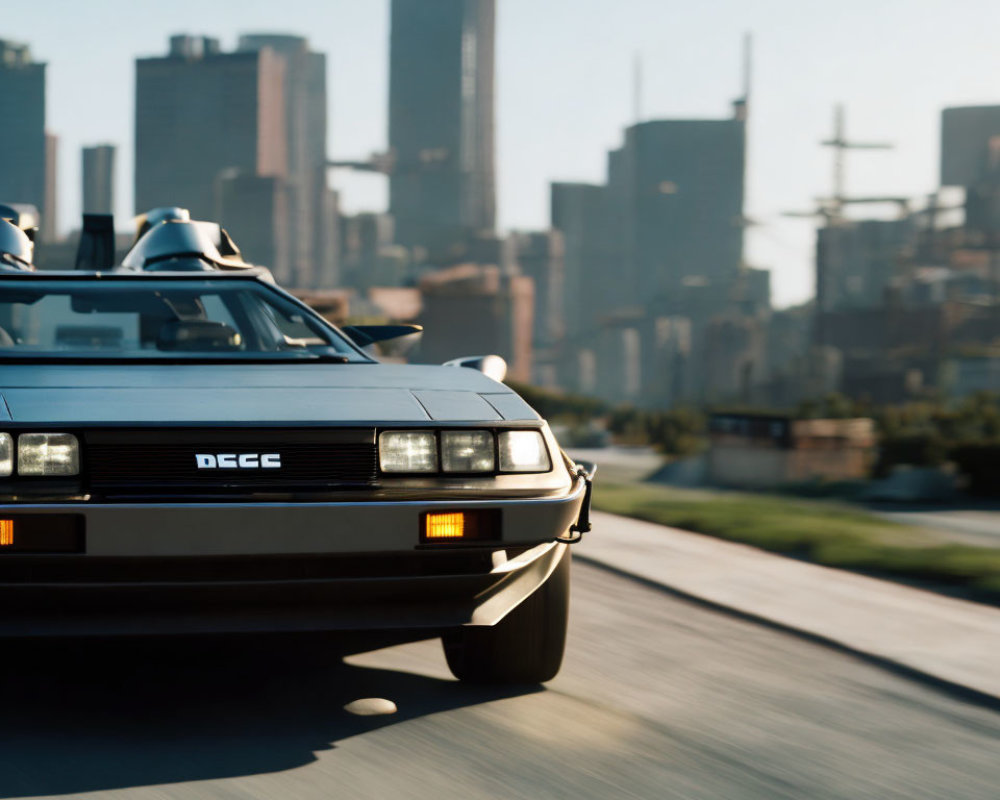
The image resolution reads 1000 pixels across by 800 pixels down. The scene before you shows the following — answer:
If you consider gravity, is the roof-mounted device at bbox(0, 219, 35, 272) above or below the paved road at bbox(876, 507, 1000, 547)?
above

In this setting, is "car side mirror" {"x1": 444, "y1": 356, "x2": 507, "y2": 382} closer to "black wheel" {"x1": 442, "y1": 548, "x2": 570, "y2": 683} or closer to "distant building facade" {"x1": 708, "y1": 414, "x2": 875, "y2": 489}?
"black wheel" {"x1": 442, "y1": 548, "x2": 570, "y2": 683}

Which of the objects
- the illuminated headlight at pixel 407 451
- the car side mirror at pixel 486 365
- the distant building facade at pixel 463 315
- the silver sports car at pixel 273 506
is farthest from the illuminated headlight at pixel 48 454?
the distant building facade at pixel 463 315

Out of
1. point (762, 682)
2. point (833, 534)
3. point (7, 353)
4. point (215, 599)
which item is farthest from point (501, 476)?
point (833, 534)

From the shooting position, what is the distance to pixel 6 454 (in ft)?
12.1

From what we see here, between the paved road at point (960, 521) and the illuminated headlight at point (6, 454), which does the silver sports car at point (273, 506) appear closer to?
the illuminated headlight at point (6, 454)

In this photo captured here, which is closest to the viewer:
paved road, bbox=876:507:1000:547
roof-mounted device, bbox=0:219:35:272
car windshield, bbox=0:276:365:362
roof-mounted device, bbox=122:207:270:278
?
car windshield, bbox=0:276:365:362

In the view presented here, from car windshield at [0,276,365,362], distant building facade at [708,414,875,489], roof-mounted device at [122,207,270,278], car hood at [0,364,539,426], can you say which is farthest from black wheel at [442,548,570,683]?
distant building facade at [708,414,875,489]

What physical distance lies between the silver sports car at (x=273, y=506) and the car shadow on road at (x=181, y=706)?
0.19m

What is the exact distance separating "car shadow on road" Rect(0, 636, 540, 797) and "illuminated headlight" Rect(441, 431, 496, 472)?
0.60 metres

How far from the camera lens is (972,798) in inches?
141

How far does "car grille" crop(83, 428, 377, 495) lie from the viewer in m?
3.71

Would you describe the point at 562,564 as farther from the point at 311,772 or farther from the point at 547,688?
the point at 311,772

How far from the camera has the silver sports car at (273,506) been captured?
365 cm

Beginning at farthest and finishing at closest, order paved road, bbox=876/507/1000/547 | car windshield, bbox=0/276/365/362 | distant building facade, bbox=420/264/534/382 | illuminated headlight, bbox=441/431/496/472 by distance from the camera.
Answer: distant building facade, bbox=420/264/534/382 → paved road, bbox=876/507/1000/547 → car windshield, bbox=0/276/365/362 → illuminated headlight, bbox=441/431/496/472
